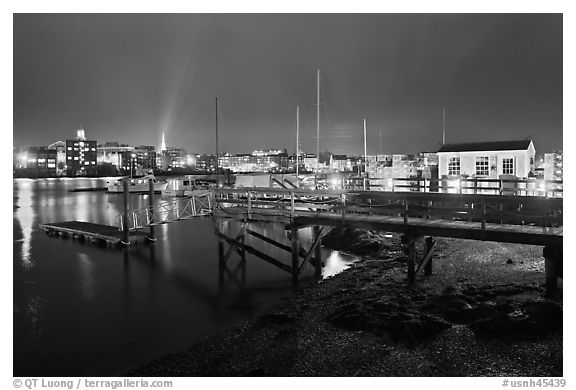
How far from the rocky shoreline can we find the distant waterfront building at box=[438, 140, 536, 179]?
12.1 metres

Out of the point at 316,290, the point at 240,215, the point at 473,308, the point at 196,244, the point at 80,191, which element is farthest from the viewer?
the point at 80,191

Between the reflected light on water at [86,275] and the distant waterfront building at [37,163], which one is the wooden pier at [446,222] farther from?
the distant waterfront building at [37,163]

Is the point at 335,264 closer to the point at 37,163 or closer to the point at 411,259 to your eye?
the point at 411,259

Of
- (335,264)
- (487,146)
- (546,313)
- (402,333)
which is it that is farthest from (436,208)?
(487,146)

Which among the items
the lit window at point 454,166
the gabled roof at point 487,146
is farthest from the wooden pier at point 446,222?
the lit window at point 454,166

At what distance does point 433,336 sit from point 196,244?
18.8 m

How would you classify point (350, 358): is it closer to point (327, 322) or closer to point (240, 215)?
point (327, 322)

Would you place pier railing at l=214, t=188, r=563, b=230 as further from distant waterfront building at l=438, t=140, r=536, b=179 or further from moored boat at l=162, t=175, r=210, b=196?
moored boat at l=162, t=175, r=210, b=196

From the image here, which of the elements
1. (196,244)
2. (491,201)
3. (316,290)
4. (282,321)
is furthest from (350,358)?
(196,244)

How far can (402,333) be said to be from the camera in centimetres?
999

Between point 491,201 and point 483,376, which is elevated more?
point 491,201

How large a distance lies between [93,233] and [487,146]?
23932 millimetres

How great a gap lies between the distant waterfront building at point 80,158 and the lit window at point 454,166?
18603 centimetres

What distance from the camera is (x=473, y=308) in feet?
35.6
